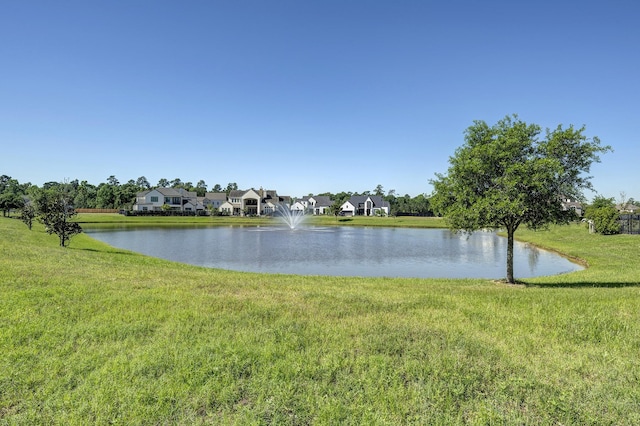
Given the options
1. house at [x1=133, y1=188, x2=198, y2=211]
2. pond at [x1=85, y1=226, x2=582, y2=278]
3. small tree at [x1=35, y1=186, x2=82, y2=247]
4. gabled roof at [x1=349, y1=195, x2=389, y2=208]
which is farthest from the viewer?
gabled roof at [x1=349, y1=195, x2=389, y2=208]

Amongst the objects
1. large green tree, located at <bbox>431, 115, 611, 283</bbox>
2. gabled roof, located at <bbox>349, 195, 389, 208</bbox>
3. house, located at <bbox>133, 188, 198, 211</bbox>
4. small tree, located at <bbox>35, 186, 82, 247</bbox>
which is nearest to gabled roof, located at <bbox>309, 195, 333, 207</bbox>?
gabled roof, located at <bbox>349, 195, 389, 208</bbox>

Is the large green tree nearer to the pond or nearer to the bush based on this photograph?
the pond

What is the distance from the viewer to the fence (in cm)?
4157

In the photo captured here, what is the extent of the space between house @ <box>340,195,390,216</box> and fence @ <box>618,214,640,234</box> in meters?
86.6

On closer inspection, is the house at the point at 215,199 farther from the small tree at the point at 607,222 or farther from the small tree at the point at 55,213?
the small tree at the point at 607,222

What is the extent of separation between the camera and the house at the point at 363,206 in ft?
429

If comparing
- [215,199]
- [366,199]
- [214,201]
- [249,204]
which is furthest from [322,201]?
[214,201]

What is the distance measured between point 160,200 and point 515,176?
11180cm

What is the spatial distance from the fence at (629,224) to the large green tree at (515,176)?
35.8 metres

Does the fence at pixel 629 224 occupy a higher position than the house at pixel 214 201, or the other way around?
the house at pixel 214 201

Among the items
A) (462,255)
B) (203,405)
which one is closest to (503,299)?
(203,405)

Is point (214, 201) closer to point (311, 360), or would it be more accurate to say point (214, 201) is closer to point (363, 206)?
point (363, 206)

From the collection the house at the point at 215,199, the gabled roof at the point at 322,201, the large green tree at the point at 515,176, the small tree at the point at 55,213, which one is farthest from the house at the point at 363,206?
the large green tree at the point at 515,176

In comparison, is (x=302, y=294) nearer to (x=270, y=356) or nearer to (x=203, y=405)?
(x=270, y=356)
